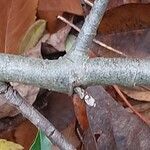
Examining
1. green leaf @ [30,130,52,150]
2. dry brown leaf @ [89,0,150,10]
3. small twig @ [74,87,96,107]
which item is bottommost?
green leaf @ [30,130,52,150]

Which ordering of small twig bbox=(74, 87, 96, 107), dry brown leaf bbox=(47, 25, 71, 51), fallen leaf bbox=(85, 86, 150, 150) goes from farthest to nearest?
dry brown leaf bbox=(47, 25, 71, 51) < fallen leaf bbox=(85, 86, 150, 150) < small twig bbox=(74, 87, 96, 107)

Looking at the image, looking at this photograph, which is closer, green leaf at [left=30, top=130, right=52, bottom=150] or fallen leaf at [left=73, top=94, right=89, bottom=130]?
green leaf at [left=30, top=130, right=52, bottom=150]

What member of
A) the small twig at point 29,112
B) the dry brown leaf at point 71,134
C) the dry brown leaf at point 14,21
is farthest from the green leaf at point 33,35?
the small twig at point 29,112

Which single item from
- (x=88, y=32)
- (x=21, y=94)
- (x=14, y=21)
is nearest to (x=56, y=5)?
(x=14, y=21)

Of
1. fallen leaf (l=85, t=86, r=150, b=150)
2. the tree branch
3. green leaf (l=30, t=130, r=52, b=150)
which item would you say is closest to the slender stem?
the tree branch

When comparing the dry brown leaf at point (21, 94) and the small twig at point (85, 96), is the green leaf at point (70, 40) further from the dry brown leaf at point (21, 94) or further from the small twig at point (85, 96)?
the small twig at point (85, 96)

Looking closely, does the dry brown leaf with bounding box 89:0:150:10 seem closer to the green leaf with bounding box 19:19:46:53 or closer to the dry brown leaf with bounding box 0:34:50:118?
A: the green leaf with bounding box 19:19:46:53

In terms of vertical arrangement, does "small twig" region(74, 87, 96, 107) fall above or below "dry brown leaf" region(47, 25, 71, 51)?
above

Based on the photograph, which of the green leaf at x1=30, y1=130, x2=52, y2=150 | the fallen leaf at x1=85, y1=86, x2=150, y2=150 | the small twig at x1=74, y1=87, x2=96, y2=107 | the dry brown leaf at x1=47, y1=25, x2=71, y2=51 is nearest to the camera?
the small twig at x1=74, y1=87, x2=96, y2=107
